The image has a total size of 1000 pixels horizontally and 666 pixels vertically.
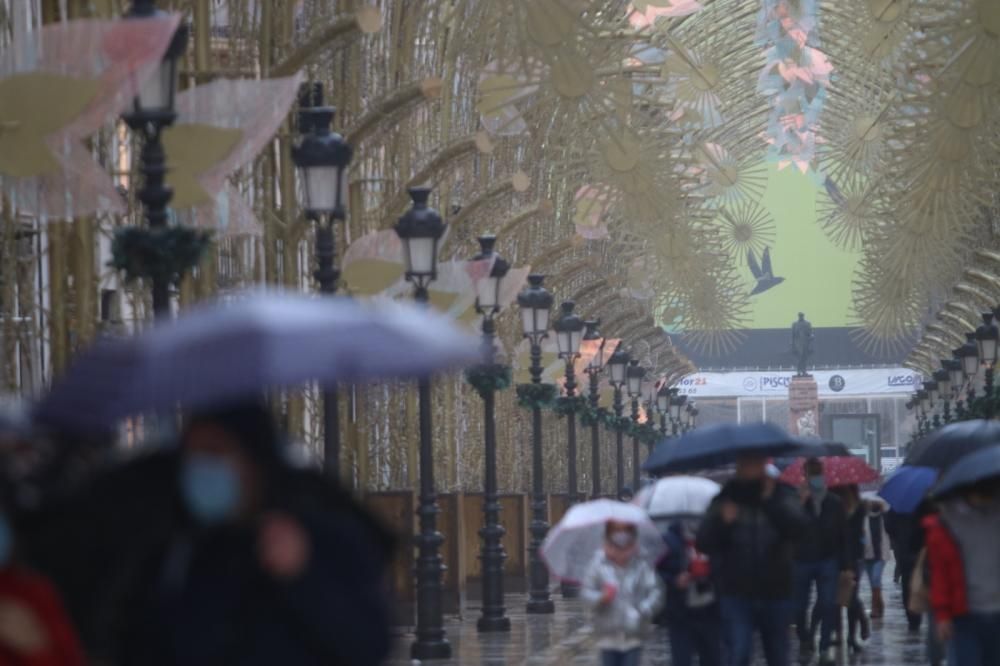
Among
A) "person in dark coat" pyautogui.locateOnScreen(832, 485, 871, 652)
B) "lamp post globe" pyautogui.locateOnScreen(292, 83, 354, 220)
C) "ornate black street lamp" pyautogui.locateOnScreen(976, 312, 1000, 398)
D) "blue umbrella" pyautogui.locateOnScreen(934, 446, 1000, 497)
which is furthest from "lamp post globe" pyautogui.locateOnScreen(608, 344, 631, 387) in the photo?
"blue umbrella" pyautogui.locateOnScreen(934, 446, 1000, 497)

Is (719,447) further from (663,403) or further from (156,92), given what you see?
(663,403)

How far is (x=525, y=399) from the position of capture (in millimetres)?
34688

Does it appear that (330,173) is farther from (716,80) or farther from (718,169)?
(718,169)

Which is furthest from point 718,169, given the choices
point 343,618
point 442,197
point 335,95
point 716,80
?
point 343,618

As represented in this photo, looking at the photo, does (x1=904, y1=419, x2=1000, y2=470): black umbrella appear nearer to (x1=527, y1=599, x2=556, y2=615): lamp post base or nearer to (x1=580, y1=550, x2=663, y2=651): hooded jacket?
(x1=580, y1=550, x2=663, y2=651): hooded jacket

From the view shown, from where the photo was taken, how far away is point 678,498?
53.1ft

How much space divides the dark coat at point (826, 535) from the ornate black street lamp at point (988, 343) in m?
18.8

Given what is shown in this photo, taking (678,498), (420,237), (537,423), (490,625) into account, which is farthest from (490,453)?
(678,498)

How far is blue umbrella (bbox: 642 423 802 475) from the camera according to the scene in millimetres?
14125

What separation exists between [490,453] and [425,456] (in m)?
4.57

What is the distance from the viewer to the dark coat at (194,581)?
6.43 metres

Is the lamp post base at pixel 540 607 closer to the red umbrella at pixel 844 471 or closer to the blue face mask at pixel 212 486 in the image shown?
the red umbrella at pixel 844 471

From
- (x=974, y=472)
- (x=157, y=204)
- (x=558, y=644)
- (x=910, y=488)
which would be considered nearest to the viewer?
(x=974, y=472)

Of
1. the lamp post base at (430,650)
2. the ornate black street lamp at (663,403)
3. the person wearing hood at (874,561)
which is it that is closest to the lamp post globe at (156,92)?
the lamp post base at (430,650)
